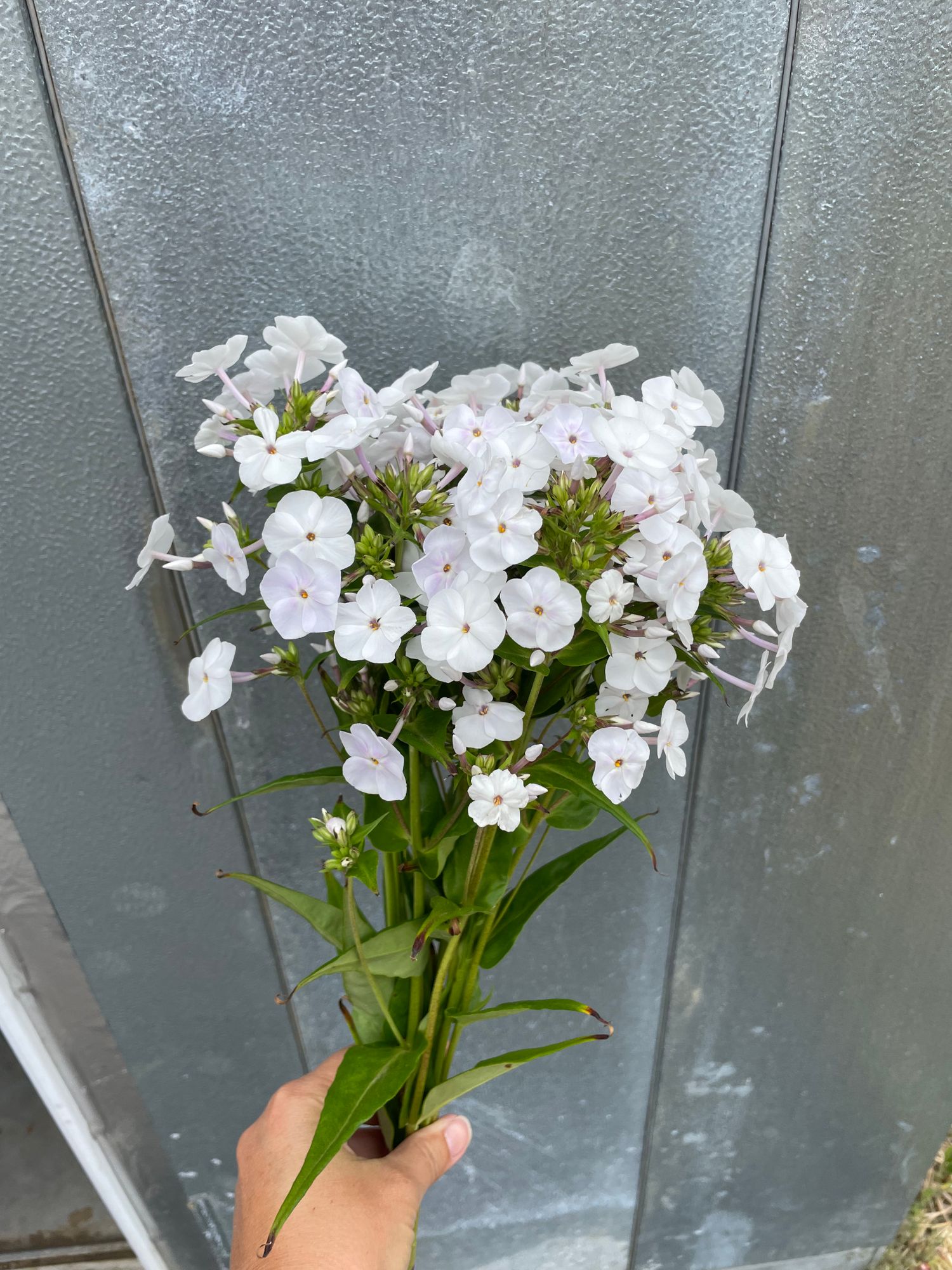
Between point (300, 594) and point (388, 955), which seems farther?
point (388, 955)

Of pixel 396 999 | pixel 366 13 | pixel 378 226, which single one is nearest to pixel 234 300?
pixel 378 226

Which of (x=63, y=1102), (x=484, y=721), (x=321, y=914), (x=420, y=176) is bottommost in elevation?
(x=63, y=1102)

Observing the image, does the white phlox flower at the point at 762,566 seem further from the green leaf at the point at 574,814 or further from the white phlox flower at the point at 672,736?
the green leaf at the point at 574,814

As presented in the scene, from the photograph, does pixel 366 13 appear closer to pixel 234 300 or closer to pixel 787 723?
pixel 234 300

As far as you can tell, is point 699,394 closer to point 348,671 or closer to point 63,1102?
point 348,671

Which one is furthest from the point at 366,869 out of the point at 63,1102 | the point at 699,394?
the point at 63,1102

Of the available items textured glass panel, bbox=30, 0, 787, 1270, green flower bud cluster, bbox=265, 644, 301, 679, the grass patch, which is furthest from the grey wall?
the grass patch

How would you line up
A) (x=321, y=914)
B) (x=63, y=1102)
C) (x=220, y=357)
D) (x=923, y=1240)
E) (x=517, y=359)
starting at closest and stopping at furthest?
(x=220, y=357)
(x=321, y=914)
(x=517, y=359)
(x=63, y=1102)
(x=923, y=1240)

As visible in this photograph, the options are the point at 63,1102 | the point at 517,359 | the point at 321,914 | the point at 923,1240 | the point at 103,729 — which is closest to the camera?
the point at 321,914
